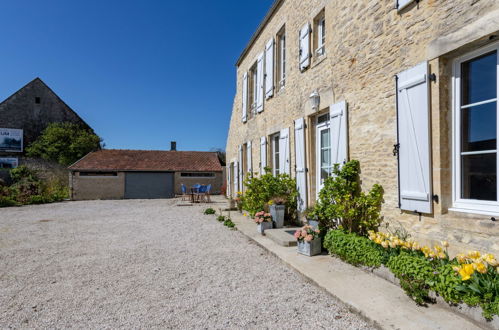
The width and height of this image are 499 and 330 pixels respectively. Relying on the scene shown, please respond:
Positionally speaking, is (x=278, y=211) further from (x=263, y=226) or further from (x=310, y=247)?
(x=310, y=247)

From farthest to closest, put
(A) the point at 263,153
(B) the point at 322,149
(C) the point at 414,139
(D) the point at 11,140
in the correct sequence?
(D) the point at 11,140, (A) the point at 263,153, (B) the point at 322,149, (C) the point at 414,139

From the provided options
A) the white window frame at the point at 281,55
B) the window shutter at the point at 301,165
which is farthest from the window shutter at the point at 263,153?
the window shutter at the point at 301,165

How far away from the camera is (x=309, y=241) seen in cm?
445

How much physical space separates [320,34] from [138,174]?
1594 centimetres

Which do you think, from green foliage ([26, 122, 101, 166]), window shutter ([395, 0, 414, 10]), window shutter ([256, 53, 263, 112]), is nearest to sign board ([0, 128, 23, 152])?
green foliage ([26, 122, 101, 166])

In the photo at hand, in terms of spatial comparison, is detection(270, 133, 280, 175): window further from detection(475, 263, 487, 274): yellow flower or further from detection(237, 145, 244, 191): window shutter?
detection(475, 263, 487, 274): yellow flower

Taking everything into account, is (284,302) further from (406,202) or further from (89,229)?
(89,229)

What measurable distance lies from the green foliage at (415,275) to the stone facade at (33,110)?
23.7m

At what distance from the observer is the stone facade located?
20109 mm

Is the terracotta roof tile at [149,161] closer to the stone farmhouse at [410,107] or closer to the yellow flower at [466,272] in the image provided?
the stone farmhouse at [410,107]

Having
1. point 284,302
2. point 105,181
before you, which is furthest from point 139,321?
point 105,181

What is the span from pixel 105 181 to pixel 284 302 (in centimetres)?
1804

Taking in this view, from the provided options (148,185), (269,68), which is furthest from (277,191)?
(148,185)

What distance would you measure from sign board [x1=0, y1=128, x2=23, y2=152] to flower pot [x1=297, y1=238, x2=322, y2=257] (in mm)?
22266
